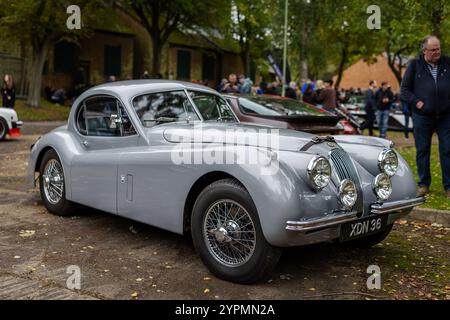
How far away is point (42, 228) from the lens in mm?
5531

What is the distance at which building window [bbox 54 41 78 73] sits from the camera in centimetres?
2936

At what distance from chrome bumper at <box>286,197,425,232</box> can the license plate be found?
0.25 feet

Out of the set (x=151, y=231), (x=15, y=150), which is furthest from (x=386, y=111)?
(x=151, y=231)

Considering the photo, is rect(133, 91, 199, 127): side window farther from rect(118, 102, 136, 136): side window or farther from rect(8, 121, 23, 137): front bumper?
rect(8, 121, 23, 137): front bumper

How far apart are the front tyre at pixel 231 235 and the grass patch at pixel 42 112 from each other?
19503mm

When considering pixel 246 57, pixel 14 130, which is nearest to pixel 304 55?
pixel 246 57

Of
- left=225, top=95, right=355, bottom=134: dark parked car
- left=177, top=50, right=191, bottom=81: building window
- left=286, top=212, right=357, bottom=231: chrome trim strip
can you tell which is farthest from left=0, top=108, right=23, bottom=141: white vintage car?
left=177, top=50, right=191, bottom=81: building window

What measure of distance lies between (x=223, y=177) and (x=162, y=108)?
4.84 feet

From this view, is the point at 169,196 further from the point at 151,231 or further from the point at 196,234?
the point at 151,231

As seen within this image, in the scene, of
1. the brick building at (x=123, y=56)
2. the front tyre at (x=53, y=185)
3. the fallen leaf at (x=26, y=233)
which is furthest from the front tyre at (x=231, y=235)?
the brick building at (x=123, y=56)

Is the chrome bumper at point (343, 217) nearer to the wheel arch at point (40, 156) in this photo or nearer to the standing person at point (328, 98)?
the wheel arch at point (40, 156)

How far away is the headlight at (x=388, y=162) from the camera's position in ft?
15.3

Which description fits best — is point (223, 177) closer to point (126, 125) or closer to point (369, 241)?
point (126, 125)

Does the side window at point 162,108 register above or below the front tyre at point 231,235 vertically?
above
